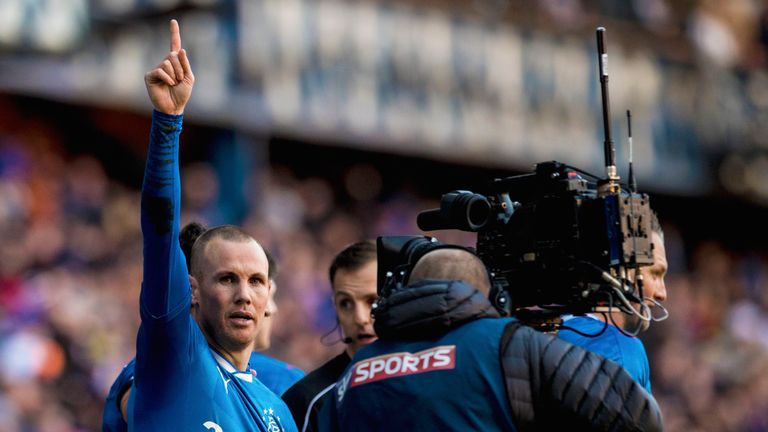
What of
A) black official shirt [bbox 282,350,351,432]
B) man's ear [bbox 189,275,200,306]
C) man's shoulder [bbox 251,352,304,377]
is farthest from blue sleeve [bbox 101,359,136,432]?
man's shoulder [bbox 251,352,304,377]

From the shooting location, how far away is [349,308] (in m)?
5.57

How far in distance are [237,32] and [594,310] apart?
8.81 m

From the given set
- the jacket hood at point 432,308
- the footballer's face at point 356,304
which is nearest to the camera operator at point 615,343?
the jacket hood at point 432,308

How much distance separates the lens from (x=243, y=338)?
13.6 feet

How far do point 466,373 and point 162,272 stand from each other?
981 millimetres

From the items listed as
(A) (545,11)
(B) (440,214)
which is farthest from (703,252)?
(B) (440,214)

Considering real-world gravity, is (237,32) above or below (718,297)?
above

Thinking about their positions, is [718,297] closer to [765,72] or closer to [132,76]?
[765,72]

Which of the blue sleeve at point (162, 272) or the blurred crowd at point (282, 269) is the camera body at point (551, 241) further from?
the blurred crowd at point (282, 269)

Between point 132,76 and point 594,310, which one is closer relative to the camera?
point 594,310

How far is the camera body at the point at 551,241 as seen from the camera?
143 inches

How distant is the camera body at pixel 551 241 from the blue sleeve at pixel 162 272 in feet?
2.15

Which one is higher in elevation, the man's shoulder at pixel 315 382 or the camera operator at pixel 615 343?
the camera operator at pixel 615 343

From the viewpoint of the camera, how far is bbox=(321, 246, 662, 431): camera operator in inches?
127
